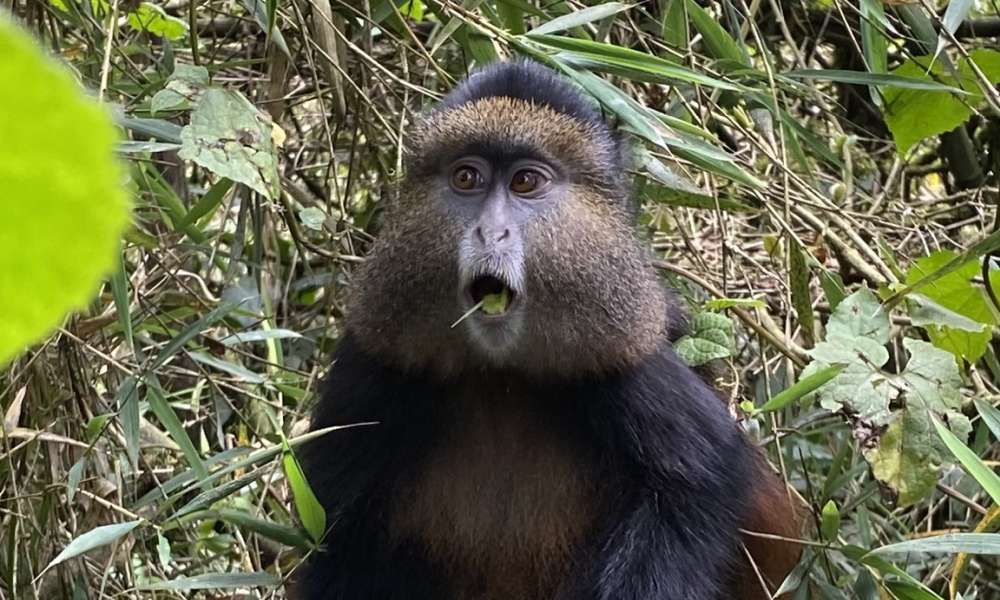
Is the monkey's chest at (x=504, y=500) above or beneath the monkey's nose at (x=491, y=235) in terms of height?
beneath

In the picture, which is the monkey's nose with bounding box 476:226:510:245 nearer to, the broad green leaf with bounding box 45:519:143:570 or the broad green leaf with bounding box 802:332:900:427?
the broad green leaf with bounding box 802:332:900:427

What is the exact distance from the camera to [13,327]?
18 cm

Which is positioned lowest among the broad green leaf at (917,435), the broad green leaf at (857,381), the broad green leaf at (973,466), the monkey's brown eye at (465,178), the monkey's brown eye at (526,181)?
the broad green leaf at (973,466)

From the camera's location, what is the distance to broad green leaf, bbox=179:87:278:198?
2.15 metres

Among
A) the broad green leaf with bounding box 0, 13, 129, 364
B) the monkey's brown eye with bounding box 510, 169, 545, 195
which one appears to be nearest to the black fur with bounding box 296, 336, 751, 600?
the monkey's brown eye with bounding box 510, 169, 545, 195

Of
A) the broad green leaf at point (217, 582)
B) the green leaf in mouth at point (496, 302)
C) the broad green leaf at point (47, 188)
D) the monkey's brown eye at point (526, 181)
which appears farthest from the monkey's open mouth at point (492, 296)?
the broad green leaf at point (47, 188)

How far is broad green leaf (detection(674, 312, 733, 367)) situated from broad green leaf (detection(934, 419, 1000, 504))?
0.52 meters

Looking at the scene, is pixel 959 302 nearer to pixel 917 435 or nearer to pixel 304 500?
pixel 917 435

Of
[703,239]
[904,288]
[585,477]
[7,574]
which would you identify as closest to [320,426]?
[585,477]

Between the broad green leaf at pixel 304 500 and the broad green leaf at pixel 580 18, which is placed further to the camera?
the broad green leaf at pixel 580 18

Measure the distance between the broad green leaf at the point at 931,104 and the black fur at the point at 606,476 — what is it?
96 cm

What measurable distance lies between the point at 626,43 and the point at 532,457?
150 cm

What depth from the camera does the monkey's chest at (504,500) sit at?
260 cm

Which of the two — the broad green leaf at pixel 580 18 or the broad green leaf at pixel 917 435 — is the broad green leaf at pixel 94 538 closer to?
the broad green leaf at pixel 580 18
